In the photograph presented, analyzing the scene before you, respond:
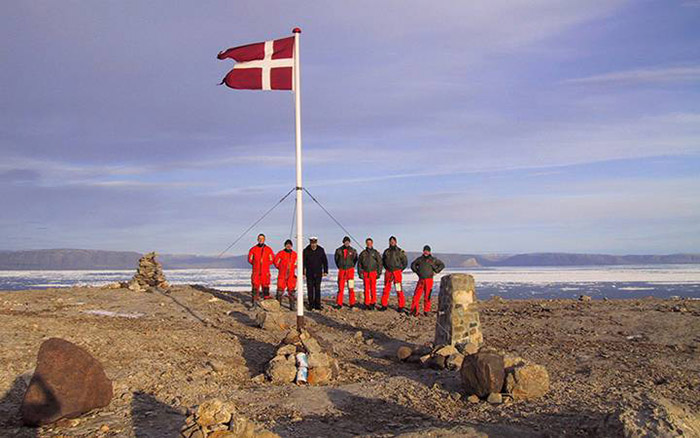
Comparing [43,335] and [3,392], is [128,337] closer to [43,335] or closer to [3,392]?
[43,335]

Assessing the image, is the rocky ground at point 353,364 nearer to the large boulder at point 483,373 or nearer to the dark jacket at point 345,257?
the large boulder at point 483,373

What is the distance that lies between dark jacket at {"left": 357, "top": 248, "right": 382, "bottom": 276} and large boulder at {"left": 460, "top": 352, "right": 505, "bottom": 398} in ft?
32.3

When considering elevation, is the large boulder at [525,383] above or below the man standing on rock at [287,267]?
below

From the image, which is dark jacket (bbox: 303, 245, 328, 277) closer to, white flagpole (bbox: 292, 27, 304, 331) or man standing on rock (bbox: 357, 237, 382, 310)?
man standing on rock (bbox: 357, 237, 382, 310)

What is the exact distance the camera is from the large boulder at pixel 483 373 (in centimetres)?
927

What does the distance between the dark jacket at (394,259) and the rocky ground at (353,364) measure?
4.94 ft

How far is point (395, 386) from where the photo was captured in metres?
10.4

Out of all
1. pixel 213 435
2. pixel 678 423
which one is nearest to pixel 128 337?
pixel 213 435

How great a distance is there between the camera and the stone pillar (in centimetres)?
1286

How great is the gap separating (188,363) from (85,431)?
13.2ft

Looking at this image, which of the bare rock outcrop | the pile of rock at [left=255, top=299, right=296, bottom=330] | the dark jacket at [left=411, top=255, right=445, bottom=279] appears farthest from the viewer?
the dark jacket at [left=411, top=255, right=445, bottom=279]

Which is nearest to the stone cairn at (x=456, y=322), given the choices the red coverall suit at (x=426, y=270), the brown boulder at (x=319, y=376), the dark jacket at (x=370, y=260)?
the brown boulder at (x=319, y=376)

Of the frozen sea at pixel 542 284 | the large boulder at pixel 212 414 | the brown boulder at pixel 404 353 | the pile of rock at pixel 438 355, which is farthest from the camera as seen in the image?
the frozen sea at pixel 542 284

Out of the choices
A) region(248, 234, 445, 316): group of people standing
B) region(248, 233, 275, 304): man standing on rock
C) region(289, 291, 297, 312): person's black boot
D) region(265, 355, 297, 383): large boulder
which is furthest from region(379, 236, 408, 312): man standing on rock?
region(265, 355, 297, 383): large boulder
